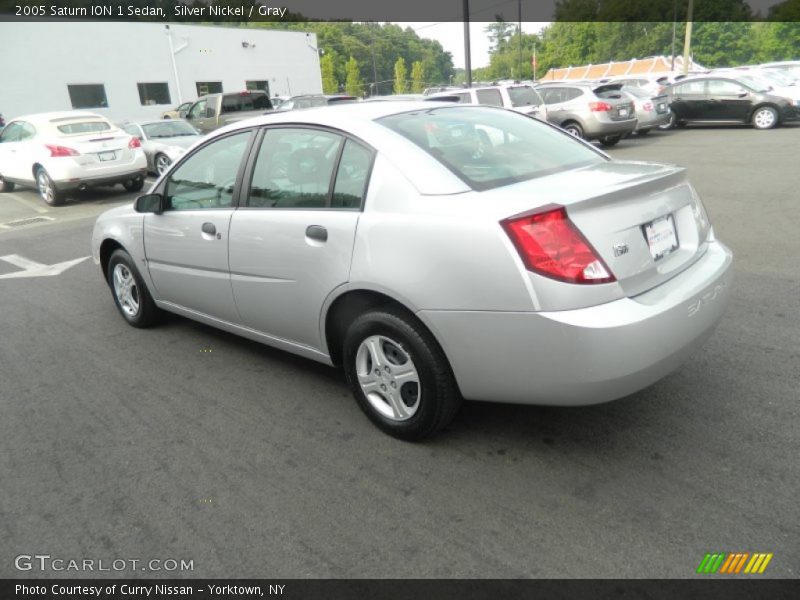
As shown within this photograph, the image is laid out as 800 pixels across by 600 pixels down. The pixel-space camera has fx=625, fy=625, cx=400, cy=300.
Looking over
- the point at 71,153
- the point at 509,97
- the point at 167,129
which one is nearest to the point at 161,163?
the point at 167,129

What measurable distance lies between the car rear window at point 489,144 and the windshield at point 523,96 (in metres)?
11.7

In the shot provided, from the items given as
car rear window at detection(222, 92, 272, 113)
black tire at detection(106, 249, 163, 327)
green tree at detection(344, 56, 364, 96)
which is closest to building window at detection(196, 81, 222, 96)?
car rear window at detection(222, 92, 272, 113)

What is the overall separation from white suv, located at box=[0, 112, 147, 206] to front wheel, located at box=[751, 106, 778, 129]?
16340mm

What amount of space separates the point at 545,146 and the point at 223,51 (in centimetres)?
3532

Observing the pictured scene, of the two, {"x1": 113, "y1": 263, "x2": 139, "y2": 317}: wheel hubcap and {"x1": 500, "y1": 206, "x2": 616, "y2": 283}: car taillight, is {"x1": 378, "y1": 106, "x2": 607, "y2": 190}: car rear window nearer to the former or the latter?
{"x1": 500, "y1": 206, "x2": 616, "y2": 283}: car taillight

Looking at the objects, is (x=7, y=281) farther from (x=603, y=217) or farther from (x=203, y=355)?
(x=603, y=217)

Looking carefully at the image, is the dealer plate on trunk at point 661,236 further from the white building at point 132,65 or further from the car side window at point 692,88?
the white building at point 132,65

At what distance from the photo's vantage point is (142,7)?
113ft

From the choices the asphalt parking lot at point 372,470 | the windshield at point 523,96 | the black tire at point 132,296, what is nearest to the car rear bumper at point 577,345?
the asphalt parking lot at point 372,470

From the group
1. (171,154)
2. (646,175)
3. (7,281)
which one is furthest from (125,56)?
(646,175)

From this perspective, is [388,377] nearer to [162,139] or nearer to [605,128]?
[162,139]

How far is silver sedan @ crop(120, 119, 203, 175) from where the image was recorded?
13883 millimetres

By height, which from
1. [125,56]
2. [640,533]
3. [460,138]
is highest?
[125,56]

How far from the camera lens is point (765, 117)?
57.7 ft
